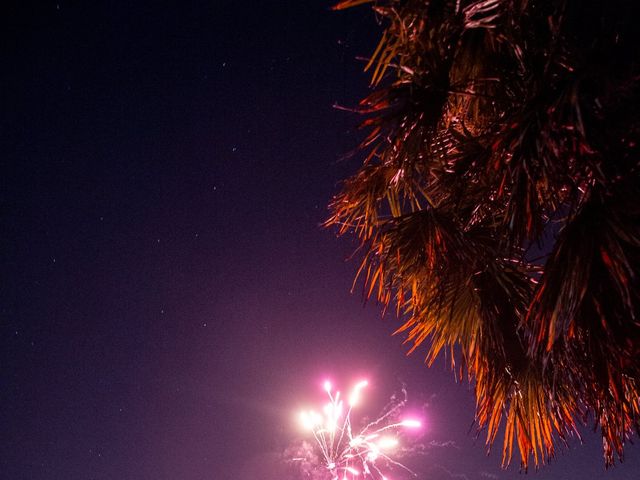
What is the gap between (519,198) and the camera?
95.1 inches

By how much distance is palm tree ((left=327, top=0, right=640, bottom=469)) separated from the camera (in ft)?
7.09

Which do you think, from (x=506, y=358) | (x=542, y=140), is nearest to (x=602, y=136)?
(x=542, y=140)

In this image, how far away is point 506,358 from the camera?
3240mm

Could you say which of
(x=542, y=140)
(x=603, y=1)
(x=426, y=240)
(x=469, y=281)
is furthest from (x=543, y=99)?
(x=469, y=281)

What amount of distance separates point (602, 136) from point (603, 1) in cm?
79

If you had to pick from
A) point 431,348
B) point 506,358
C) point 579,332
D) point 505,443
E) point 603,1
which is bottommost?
point 505,443

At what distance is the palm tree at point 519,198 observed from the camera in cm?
216

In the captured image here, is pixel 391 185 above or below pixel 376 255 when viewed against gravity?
above

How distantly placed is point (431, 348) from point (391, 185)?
Result: 143cm

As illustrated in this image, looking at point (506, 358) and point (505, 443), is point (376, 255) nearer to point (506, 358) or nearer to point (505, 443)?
point (506, 358)

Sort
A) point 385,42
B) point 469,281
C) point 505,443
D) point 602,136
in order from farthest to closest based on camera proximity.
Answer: point 469,281 < point 505,443 < point 385,42 < point 602,136

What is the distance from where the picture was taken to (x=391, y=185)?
3.52m

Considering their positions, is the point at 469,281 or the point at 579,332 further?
the point at 469,281

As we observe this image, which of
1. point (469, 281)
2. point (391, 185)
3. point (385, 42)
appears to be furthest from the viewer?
point (391, 185)
